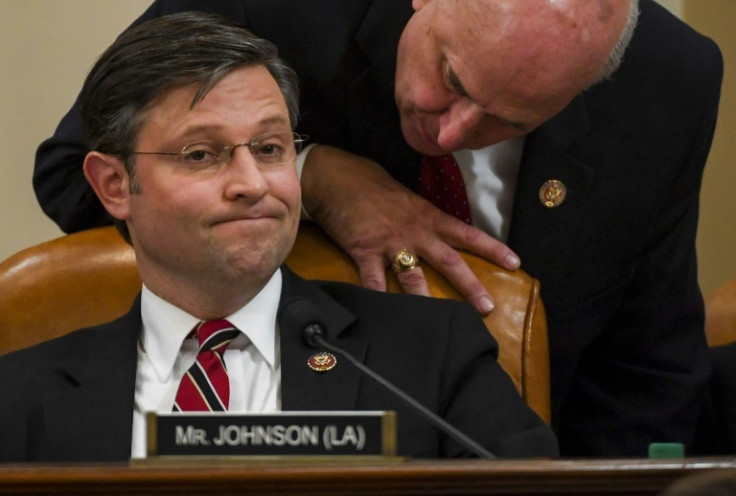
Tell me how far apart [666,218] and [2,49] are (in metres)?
1.83

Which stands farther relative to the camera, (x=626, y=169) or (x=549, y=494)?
(x=626, y=169)

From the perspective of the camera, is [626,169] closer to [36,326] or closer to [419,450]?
[419,450]

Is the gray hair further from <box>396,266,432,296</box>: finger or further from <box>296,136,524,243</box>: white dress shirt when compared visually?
<box>396,266,432,296</box>: finger

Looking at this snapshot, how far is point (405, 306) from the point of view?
205cm

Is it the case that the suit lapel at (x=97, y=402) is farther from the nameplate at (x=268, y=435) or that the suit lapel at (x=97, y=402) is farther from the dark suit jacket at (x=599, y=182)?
the nameplate at (x=268, y=435)

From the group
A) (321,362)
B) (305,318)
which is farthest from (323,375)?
(305,318)

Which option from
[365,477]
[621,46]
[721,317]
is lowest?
[365,477]

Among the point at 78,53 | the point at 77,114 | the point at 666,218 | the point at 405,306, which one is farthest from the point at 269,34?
the point at 78,53

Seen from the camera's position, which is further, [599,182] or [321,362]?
[599,182]

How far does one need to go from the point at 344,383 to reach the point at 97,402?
1.21 ft

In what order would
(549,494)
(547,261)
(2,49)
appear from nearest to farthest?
(549,494)
(547,261)
(2,49)

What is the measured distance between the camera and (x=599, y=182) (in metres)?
2.35

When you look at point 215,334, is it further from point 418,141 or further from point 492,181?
point 492,181

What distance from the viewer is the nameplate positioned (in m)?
1.29
